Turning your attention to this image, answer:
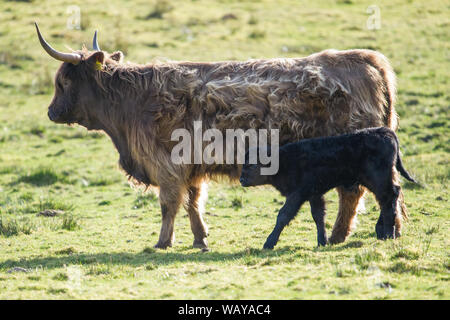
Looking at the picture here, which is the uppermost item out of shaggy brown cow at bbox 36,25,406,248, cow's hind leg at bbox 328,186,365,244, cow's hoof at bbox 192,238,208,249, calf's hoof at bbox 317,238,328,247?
shaggy brown cow at bbox 36,25,406,248

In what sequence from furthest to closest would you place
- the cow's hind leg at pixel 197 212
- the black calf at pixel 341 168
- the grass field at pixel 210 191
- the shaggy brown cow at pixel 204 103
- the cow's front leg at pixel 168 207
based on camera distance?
1. the cow's hind leg at pixel 197 212
2. the cow's front leg at pixel 168 207
3. the shaggy brown cow at pixel 204 103
4. the black calf at pixel 341 168
5. the grass field at pixel 210 191

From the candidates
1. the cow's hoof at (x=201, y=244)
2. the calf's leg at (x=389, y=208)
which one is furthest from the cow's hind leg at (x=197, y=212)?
the calf's leg at (x=389, y=208)

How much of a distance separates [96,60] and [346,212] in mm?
3194

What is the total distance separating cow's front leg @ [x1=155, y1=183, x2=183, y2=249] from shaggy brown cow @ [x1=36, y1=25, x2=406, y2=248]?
0.04 ft

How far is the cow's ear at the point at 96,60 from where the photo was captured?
7.72 m

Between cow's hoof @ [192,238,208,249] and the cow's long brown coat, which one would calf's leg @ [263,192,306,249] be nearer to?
the cow's long brown coat

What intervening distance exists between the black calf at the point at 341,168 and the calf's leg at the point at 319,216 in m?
0.25

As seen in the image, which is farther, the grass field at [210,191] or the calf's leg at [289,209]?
the calf's leg at [289,209]

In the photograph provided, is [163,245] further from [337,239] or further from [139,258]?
[337,239]

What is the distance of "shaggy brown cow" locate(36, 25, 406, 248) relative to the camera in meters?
7.18

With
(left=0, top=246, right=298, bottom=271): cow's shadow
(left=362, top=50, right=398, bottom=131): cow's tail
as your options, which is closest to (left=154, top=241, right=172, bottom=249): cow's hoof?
(left=0, top=246, right=298, bottom=271): cow's shadow

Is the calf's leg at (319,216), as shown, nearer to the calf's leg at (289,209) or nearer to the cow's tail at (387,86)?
the calf's leg at (289,209)
